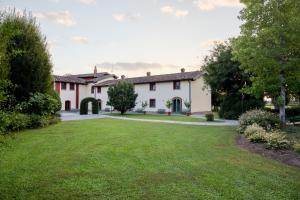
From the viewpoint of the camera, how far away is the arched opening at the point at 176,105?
116 feet

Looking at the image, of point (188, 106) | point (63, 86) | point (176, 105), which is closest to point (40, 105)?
point (188, 106)

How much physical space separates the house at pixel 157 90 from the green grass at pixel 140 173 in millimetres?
21476

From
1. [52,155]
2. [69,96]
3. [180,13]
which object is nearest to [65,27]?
[180,13]

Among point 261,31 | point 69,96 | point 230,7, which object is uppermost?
point 230,7

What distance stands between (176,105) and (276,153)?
26.8 metres

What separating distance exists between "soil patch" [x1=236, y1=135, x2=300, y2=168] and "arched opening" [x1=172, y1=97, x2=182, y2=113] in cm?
2417

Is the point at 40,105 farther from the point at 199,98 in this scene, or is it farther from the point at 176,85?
the point at 199,98

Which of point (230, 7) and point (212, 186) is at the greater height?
point (230, 7)

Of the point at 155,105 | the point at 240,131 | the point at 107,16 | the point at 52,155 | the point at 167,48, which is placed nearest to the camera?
the point at 52,155

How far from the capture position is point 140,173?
6613mm

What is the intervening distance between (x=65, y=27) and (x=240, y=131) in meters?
14.1

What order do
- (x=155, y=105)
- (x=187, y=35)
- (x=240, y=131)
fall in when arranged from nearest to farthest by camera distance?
(x=240, y=131) → (x=187, y=35) → (x=155, y=105)

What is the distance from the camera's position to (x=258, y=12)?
14992 millimetres

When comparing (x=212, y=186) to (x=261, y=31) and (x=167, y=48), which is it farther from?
(x=167, y=48)
